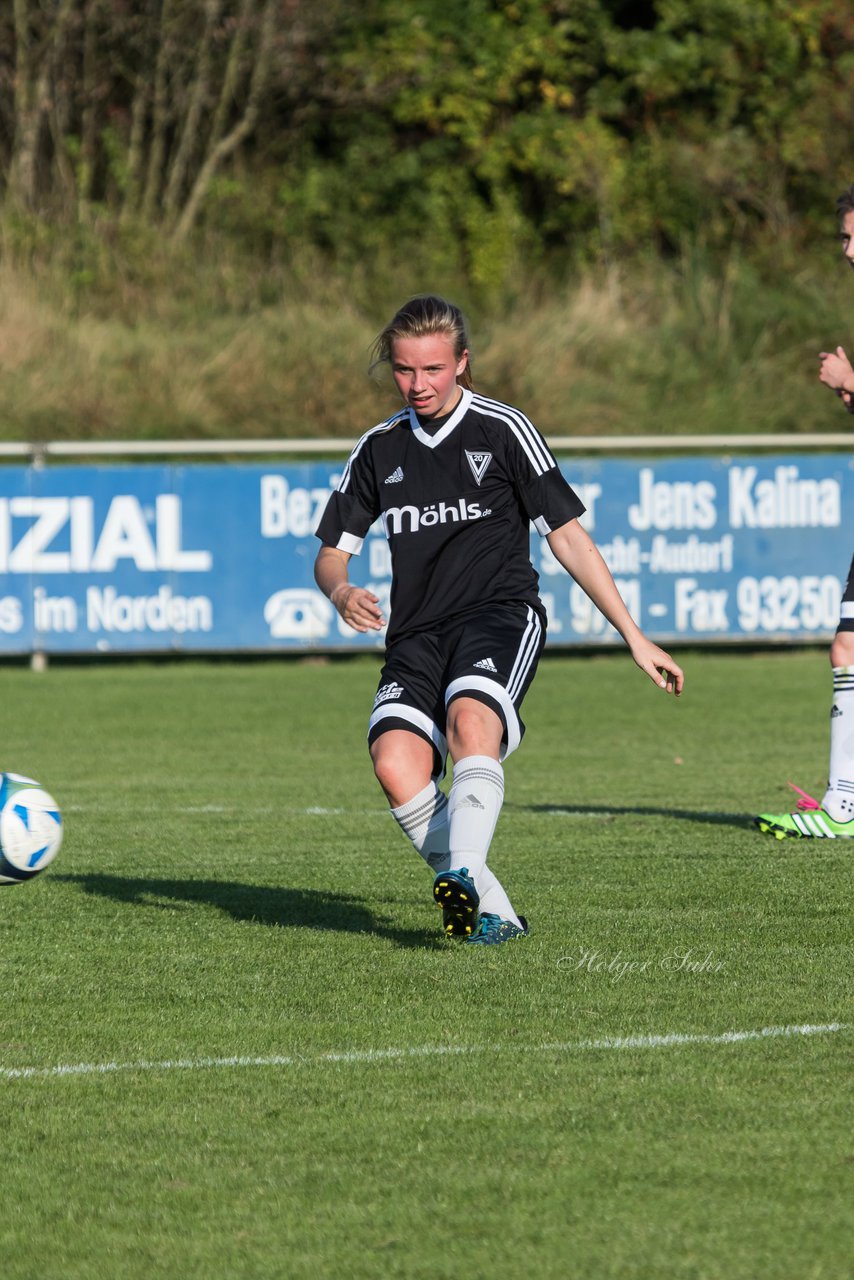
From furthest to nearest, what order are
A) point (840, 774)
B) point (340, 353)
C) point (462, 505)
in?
point (340, 353) < point (840, 774) < point (462, 505)

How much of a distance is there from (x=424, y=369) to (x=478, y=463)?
353mm

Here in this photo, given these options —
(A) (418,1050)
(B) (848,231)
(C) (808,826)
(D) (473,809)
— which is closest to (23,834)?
(D) (473,809)

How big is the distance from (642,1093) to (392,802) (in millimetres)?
1580

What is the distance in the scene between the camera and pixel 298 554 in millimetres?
16141

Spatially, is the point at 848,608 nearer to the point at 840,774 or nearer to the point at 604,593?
the point at 840,774

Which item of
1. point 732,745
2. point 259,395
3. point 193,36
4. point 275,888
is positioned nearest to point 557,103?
point 193,36

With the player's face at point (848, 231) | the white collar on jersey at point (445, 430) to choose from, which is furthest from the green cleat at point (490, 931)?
the player's face at point (848, 231)

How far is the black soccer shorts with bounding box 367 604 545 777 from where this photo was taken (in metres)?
5.27

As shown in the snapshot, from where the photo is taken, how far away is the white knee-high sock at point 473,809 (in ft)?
16.4

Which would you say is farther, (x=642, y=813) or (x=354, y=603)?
(x=642, y=813)

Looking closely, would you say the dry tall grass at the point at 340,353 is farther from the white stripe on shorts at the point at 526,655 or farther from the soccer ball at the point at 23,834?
the soccer ball at the point at 23,834

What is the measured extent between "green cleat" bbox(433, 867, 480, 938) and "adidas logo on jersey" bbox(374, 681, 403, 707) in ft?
2.13

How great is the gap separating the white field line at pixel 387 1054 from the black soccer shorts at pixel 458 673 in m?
1.20

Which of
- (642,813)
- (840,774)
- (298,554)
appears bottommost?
(642,813)
